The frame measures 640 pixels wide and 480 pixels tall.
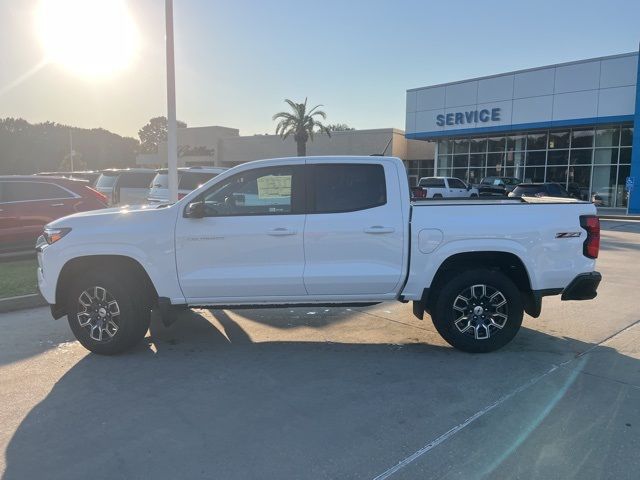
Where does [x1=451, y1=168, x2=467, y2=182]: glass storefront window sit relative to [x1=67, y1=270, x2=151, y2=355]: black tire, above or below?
above

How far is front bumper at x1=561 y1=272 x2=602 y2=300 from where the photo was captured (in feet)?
16.8

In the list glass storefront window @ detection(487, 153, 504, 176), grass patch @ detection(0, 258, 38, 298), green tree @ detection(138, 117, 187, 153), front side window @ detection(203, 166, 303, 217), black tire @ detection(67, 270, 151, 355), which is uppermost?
green tree @ detection(138, 117, 187, 153)

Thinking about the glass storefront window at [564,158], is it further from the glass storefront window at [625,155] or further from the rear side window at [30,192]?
the rear side window at [30,192]

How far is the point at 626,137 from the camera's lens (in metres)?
28.3

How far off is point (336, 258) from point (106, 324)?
94.1 inches

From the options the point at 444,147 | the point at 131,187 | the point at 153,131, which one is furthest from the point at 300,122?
the point at 153,131

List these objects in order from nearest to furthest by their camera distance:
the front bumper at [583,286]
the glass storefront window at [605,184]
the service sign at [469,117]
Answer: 1. the front bumper at [583,286]
2. the glass storefront window at [605,184]
3. the service sign at [469,117]

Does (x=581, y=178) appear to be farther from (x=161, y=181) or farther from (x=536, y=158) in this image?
(x=161, y=181)

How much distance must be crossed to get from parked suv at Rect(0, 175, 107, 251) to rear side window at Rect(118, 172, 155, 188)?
4623mm

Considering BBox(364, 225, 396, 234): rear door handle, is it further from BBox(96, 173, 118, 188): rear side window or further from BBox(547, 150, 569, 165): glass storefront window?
BBox(547, 150, 569, 165): glass storefront window

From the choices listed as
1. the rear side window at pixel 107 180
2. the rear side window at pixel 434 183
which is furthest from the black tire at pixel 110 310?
the rear side window at pixel 434 183

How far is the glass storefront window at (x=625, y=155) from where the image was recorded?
28172 millimetres

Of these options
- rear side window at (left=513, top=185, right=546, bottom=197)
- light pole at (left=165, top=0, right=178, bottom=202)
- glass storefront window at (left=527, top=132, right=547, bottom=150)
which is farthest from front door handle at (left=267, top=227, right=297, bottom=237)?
glass storefront window at (left=527, top=132, right=547, bottom=150)

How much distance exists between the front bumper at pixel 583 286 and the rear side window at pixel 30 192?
31.5ft
